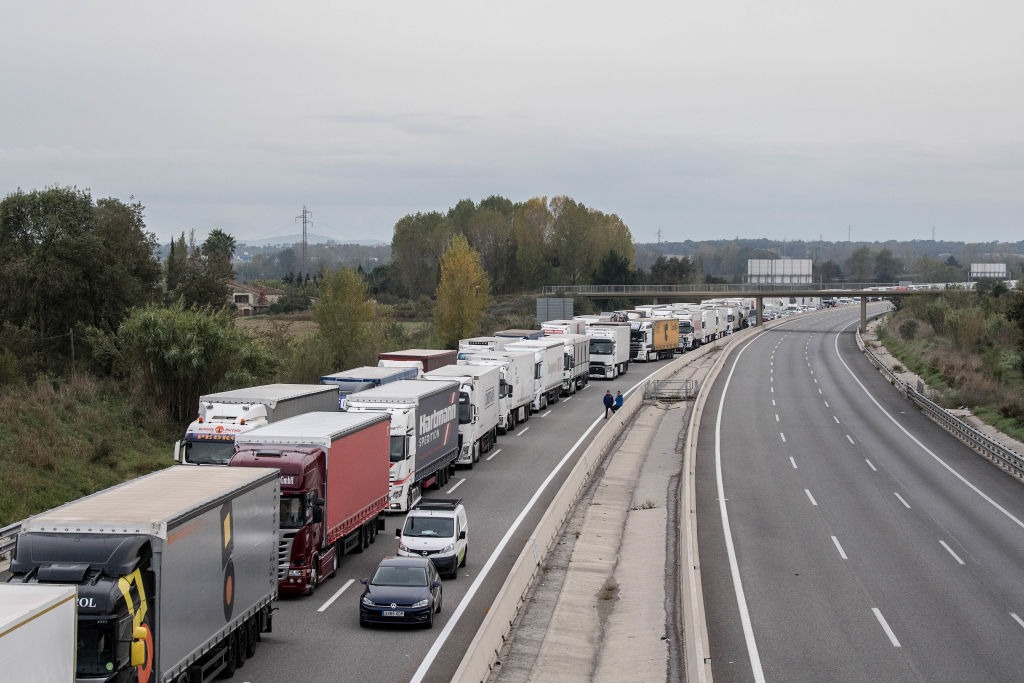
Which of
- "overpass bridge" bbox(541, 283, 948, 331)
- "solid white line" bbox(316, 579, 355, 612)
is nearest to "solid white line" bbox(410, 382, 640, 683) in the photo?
"solid white line" bbox(316, 579, 355, 612)

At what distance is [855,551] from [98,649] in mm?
20794

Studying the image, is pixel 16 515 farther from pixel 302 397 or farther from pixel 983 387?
pixel 983 387

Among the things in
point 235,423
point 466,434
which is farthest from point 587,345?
point 235,423

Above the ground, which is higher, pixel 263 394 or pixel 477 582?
pixel 263 394

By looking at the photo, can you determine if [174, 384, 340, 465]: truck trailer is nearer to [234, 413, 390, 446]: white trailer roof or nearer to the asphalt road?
[234, 413, 390, 446]: white trailer roof

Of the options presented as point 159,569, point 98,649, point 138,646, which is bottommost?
point 138,646

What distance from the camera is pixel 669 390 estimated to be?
7012 centimetres

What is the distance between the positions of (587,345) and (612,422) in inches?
880

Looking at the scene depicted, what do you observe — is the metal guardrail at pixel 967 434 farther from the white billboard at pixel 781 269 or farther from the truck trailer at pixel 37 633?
the white billboard at pixel 781 269

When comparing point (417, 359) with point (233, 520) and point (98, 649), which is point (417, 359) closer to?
point (233, 520)

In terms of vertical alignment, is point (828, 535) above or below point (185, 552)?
below

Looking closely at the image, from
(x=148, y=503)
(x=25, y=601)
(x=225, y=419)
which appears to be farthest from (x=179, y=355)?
(x=25, y=601)

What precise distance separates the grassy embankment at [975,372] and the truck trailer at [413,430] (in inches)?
1074

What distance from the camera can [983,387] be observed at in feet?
209
